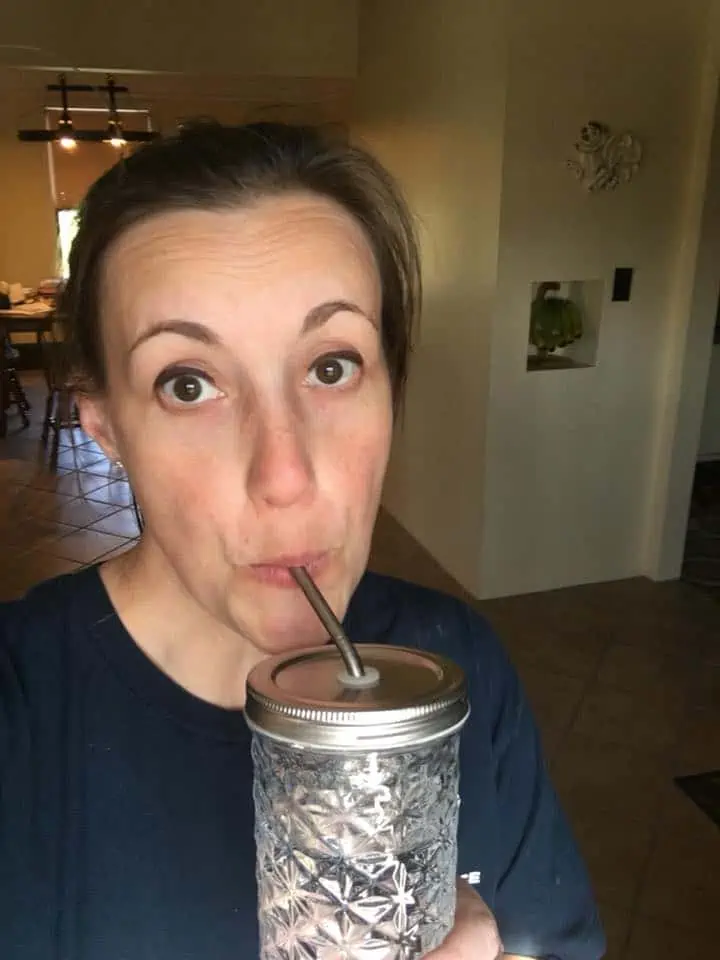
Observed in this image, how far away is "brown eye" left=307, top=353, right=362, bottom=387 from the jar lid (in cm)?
22

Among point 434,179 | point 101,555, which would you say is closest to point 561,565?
point 434,179

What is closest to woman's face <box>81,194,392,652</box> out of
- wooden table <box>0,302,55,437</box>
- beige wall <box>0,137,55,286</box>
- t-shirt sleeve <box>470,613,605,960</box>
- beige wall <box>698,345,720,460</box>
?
t-shirt sleeve <box>470,613,605,960</box>

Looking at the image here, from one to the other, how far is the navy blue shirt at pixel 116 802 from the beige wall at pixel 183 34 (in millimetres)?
3416

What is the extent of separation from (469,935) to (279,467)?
0.31 metres

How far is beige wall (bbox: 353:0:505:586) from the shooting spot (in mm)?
2811

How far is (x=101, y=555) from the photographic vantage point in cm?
351

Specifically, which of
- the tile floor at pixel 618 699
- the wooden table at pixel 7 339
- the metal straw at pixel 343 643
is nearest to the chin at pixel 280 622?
the metal straw at pixel 343 643

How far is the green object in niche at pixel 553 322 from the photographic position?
3021 mm

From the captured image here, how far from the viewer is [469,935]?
518mm

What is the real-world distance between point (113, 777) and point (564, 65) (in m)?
2.64

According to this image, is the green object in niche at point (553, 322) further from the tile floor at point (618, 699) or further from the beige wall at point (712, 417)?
the beige wall at point (712, 417)

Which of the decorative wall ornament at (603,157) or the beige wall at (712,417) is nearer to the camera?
the decorative wall ornament at (603,157)

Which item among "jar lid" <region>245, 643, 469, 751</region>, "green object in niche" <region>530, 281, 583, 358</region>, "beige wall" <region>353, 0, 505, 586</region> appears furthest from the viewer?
"green object in niche" <region>530, 281, 583, 358</region>

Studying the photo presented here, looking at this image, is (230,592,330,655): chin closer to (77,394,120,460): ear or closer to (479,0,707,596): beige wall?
(77,394,120,460): ear
